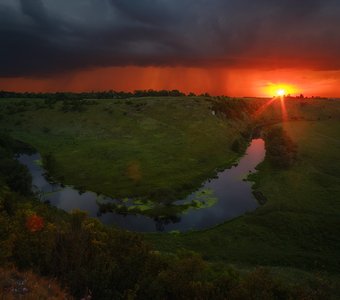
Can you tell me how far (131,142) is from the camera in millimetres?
105500

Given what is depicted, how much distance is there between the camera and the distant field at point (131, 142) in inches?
2869

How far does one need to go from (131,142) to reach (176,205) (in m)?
48.1

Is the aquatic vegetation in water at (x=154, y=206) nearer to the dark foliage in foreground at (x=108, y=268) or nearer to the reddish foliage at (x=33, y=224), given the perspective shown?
the reddish foliage at (x=33, y=224)

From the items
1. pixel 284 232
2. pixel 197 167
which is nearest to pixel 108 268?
pixel 284 232

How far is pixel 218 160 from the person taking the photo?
93.4 metres

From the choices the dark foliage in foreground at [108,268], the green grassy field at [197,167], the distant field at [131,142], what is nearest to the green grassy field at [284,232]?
the green grassy field at [197,167]

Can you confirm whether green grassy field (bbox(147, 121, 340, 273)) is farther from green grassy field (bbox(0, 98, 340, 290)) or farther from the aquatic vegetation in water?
the aquatic vegetation in water

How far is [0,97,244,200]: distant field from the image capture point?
239 feet

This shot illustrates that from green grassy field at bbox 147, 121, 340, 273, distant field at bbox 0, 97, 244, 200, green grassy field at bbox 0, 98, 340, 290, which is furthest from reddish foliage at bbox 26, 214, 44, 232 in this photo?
distant field at bbox 0, 97, 244, 200

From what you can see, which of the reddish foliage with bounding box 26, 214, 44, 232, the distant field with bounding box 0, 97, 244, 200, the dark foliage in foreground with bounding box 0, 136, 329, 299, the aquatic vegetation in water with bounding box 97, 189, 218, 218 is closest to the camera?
the dark foliage in foreground with bounding box 0, 136, 329, 299

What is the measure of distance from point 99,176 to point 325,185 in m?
48.8

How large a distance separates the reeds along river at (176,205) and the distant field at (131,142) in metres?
2.92

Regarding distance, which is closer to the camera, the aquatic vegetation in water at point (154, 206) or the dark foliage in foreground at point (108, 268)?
the dark foliage in foreground at point (108, 268)

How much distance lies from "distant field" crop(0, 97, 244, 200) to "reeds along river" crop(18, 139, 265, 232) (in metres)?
2.92
